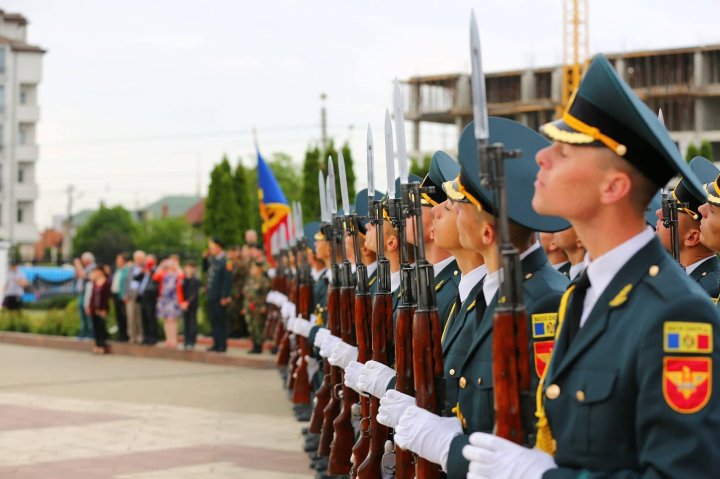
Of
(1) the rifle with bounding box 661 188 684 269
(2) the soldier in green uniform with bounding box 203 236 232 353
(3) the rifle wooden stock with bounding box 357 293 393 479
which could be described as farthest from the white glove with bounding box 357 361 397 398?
(2) the soldier in green uniform with bounding box 203 236 232 353

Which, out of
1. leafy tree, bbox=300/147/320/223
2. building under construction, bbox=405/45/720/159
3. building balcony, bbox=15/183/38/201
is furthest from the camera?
building balcony, bbox=15/183/38/201

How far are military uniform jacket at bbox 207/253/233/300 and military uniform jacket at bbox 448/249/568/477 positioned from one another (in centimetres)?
1395

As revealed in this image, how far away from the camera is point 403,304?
4.29 m

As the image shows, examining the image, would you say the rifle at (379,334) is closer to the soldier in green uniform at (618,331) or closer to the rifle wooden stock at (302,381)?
the soldier in green uniform at (618,331)

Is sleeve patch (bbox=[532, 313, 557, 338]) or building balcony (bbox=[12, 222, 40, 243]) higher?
building balcony (bbox=[12, 222, 40, 243])

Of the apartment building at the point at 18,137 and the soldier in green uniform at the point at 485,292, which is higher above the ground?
the apartment building at the point at 18,137

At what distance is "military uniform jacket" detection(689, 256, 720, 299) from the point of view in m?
4.79

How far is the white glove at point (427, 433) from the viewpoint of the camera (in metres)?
3.43

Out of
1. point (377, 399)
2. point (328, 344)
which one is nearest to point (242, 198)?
point (328, 344)

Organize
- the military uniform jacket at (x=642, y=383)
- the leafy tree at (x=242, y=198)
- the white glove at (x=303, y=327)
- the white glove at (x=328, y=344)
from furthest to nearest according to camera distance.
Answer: the leafy tree at (x=242, y=198), the white glove at (x=303, y=327), the white glove at (x=328, y=344), the military uniform jacket at (x=642, y=383)

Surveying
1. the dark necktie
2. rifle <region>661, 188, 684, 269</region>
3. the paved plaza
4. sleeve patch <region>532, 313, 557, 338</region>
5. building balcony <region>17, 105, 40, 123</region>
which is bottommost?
the paved plaza

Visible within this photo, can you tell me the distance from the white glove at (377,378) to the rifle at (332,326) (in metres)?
1.94

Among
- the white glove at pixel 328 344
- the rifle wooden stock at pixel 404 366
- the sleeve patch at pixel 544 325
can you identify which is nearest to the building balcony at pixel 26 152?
the white glove at pixel 328 344

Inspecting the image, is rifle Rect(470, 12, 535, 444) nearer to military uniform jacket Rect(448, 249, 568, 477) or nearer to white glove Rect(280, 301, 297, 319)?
military uniform jacket Rect(448, 249, 568, 477)
